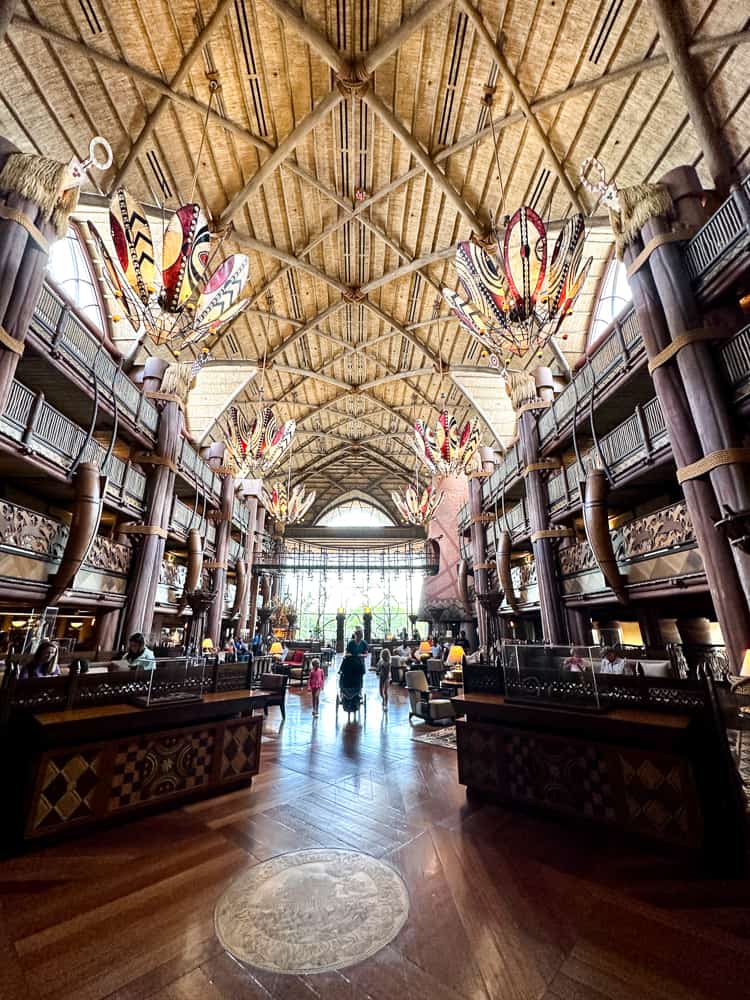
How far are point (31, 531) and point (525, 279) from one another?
969 centimetres

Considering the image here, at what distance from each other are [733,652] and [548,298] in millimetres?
5611

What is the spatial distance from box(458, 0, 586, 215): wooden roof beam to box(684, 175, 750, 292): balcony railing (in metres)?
3.43

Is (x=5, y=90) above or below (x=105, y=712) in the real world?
above

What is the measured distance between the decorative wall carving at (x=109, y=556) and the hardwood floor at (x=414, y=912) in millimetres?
7669

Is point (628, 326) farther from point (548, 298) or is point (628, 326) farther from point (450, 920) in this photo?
point (450, 920)

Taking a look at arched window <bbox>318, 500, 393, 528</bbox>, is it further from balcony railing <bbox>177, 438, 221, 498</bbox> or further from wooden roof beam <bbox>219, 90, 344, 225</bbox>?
wooden roof beam <bbox>219, 90, 344, 225</bbox>

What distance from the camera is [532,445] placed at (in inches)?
479

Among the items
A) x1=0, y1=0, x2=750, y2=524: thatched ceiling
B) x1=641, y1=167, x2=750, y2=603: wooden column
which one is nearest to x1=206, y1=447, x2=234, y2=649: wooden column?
x1=0, y1=0, x2=750, y2=524: thatched ceiling

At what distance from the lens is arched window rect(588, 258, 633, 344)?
35.7ft

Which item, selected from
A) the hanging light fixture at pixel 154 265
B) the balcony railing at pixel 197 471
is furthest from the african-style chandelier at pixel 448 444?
the hanging light fixture at pixel 154 265

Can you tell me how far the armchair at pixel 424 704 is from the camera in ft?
21.6

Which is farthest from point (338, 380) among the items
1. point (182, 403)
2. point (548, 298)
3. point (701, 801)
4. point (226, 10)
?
point (701, 801)

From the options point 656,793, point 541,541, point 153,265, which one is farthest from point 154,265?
point 541,541

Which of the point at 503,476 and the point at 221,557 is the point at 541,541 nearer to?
the point at 503,476
